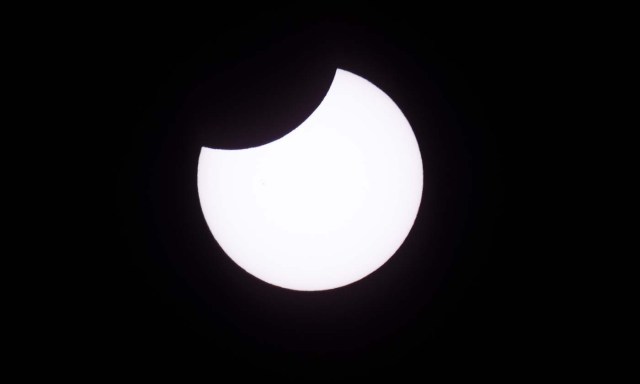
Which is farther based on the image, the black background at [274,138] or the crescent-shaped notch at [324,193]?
the crescent-shaped notch at [324,193]

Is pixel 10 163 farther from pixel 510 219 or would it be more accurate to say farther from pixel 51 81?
pixel 510 219

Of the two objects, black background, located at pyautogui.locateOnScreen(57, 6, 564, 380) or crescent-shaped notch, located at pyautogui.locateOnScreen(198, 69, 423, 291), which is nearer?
black background, located at pyautogui.locateOnScreen(57, 6, 564, 380)

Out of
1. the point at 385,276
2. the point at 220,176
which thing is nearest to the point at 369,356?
the point at 385,276

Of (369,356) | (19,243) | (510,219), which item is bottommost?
(369,356)

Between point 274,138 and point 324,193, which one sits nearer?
point 274,138

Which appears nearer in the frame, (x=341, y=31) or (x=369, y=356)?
(x=341, y=31)
